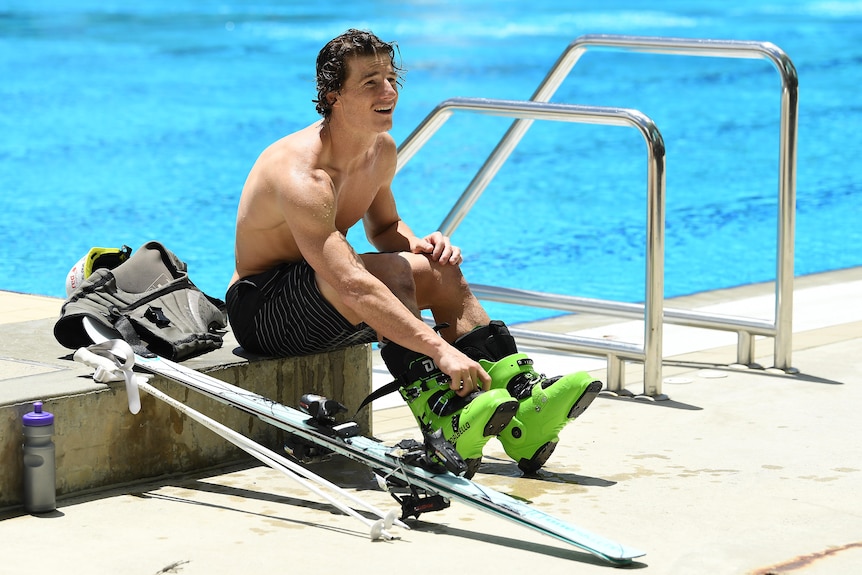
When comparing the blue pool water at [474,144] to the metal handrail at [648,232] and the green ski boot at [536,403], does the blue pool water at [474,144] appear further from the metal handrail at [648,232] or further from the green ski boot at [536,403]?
the green ski boot at [536,403]

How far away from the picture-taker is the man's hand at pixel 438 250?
12.2 ft

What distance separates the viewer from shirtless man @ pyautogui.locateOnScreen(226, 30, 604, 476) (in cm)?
338

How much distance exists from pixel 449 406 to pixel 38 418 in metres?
0.98

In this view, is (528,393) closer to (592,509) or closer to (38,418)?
(592,509)

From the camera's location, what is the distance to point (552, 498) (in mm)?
3418

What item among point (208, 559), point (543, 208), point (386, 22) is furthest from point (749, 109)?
point (208, 559)

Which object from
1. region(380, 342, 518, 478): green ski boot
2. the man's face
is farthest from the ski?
the man's face

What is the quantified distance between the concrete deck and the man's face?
3.10 feet

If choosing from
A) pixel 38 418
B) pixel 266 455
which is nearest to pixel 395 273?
pixel 266 455

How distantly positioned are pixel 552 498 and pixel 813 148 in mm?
10410

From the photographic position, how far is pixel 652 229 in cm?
446

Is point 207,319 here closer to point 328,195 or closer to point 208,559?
point 328,195

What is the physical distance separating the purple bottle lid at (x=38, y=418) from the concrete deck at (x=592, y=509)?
0.22 meters

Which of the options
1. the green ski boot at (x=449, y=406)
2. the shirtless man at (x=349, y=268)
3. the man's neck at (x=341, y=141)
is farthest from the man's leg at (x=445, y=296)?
the man's neck at (x=341, y=141)
